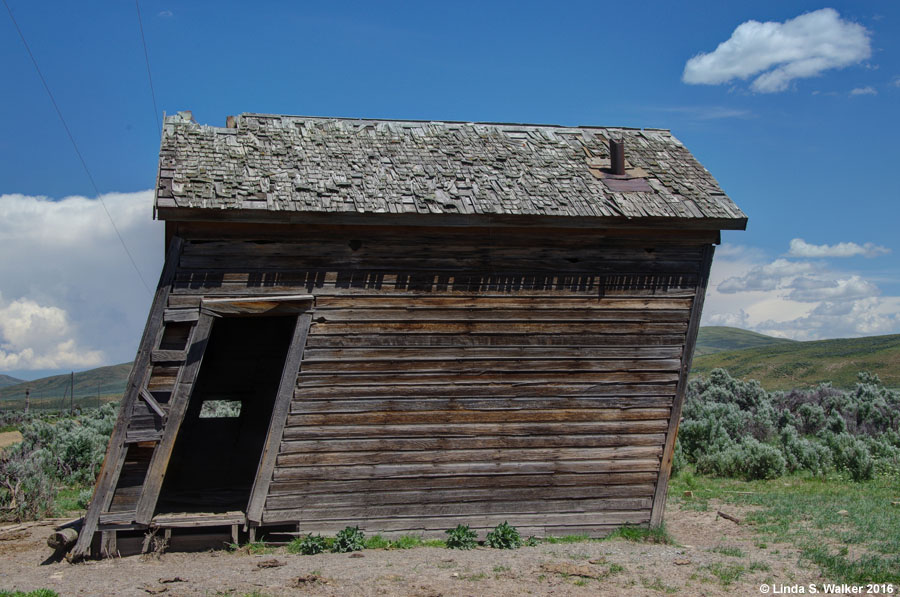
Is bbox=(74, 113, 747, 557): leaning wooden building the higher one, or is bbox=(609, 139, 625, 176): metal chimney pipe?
bbox=(609, 139, 625, 176): metal chimney pipe

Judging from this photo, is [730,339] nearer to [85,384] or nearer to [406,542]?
[85,384]

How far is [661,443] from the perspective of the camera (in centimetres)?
921

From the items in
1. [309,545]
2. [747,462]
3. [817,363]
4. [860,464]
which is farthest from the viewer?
[817,363]

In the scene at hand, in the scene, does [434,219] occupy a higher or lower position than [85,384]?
higher

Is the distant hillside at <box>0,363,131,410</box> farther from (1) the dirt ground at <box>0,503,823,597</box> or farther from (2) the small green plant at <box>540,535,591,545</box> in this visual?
(2) the small green plant at <box>540,535,591,545</box>

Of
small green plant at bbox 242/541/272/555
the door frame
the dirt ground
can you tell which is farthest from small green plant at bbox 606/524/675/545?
the door frame

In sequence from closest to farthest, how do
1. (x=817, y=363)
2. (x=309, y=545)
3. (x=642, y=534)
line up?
(x=309, y=545) → (x=642, y=534) → (x=817, y=363)

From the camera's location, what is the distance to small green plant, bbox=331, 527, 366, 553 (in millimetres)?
8086

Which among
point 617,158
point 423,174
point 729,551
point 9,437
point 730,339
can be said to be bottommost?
point 9,437

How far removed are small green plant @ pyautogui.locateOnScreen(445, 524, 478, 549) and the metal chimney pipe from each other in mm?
5052

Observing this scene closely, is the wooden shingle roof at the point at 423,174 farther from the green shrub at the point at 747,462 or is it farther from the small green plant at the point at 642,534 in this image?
the green shrub at the point at 747,462

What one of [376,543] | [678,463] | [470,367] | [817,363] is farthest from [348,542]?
[817,363]

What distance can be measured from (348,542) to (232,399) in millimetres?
4865

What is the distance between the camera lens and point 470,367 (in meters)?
8.71
